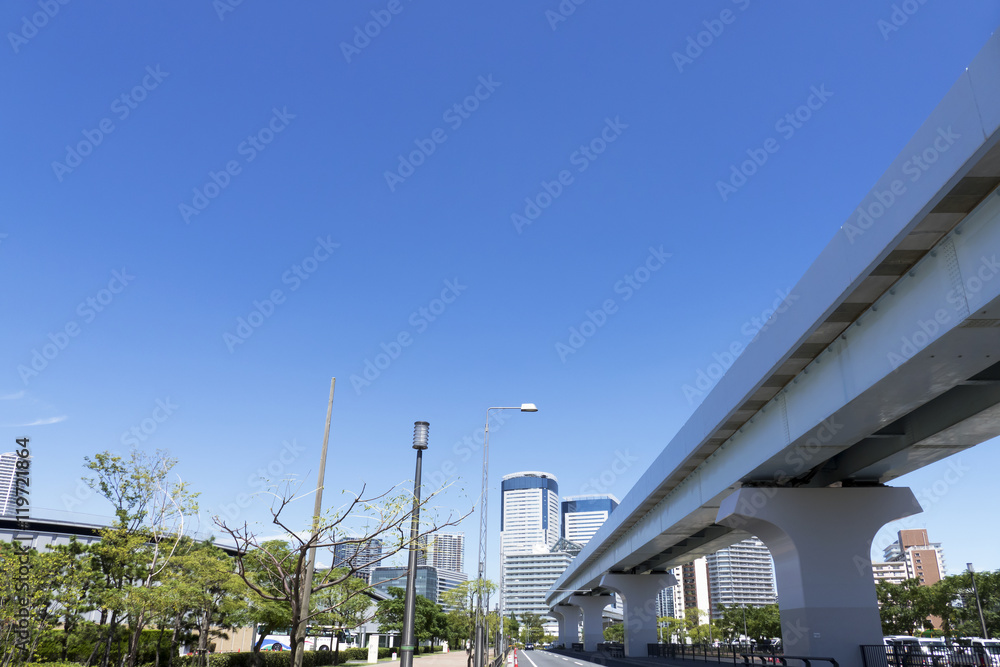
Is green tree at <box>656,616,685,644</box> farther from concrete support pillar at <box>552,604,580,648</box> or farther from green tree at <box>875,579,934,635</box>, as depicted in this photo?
green tree at <box>875,579,934,635</box>

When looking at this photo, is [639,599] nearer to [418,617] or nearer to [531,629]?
[418,617]

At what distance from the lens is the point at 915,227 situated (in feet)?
30.7

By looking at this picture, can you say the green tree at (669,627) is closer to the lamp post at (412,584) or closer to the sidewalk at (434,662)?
the sidewalk at (434,662)

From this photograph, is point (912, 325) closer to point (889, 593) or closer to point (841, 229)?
point (841, 229)

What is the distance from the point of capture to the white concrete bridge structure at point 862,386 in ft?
Answer: 28.8

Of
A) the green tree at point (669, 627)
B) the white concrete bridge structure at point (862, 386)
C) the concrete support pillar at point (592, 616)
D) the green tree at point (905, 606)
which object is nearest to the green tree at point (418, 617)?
the concrete support pillar at point (592, 616)

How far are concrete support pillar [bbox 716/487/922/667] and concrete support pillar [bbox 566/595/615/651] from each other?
57.5 m

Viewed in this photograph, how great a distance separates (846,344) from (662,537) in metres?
21.0
